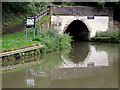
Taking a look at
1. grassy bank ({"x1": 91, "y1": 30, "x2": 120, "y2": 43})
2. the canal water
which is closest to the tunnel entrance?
grassy bank ({"x1": 91, "y1": 30, "x2": 120, "y2": 43})

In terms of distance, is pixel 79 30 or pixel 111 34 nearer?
pixel 111 34

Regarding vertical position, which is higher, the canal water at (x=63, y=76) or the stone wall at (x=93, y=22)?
the stone wall at (x=93, y=22)

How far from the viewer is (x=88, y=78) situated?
23.2 ft

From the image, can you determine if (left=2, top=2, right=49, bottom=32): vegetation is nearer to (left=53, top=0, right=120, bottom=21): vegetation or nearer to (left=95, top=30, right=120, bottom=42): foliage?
(left=53, top=0, right=120, bottom=21): vegetation

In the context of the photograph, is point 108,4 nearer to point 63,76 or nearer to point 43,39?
point 43,39

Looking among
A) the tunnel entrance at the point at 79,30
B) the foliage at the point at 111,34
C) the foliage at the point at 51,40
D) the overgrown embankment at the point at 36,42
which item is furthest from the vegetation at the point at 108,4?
the foliage at the point at 51,40

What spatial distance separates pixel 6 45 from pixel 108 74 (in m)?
5.67

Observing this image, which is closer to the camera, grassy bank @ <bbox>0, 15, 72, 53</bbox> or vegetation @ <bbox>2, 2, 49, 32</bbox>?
grassy bank @ <bbox>0, 15, 72, 53</bbox>

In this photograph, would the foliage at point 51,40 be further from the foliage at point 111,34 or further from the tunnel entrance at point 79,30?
the tunnel entrance at point 79,30

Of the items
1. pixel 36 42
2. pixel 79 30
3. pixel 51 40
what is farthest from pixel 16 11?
pixel 36 42

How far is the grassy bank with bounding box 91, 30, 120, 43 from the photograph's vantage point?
18.9 meters

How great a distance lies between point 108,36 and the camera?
1948 cm

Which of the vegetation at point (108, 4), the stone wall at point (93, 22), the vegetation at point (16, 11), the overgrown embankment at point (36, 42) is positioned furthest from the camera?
the vegetation at point (108, 4)

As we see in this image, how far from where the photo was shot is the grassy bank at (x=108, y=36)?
742 inches
